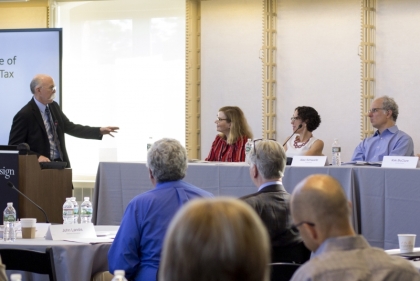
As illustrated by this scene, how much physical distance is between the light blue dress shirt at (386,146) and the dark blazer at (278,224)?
3.00 meters

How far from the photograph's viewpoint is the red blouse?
663cm

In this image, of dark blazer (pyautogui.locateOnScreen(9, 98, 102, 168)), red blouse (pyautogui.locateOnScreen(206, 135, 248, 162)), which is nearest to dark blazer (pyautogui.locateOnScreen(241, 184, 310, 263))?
red blouse (pyautogui.locateOnScreen(206, 135, 248, 162))

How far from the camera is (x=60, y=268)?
3523 millimetres

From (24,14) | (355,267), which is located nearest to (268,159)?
(355,267)

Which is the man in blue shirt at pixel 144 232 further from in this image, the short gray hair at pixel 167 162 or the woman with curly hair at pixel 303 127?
the woman with curly hair at pixel 303 127

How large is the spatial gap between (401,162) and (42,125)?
10.6 feet

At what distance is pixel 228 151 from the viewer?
6711 mm

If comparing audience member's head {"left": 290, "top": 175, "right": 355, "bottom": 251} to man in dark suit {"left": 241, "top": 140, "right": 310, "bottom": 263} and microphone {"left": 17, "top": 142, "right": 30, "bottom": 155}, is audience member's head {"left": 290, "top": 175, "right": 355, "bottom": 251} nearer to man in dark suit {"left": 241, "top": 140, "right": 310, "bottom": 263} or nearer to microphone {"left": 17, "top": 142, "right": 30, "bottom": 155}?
man in dark suit {"left": 241, "top": 140, "right": 310, "bottom": 263}

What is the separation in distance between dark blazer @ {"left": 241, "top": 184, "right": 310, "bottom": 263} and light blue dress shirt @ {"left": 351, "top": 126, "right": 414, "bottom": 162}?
3.00 metres

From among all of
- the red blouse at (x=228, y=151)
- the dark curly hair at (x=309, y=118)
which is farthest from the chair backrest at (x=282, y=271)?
the dark curly hair at (x=309, y=118)

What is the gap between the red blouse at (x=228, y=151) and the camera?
21.8 feet

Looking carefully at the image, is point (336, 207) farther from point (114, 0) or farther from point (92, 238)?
point (114, 0)

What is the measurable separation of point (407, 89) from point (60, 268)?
4.99m

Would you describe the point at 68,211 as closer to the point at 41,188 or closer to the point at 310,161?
the point at 41,188
